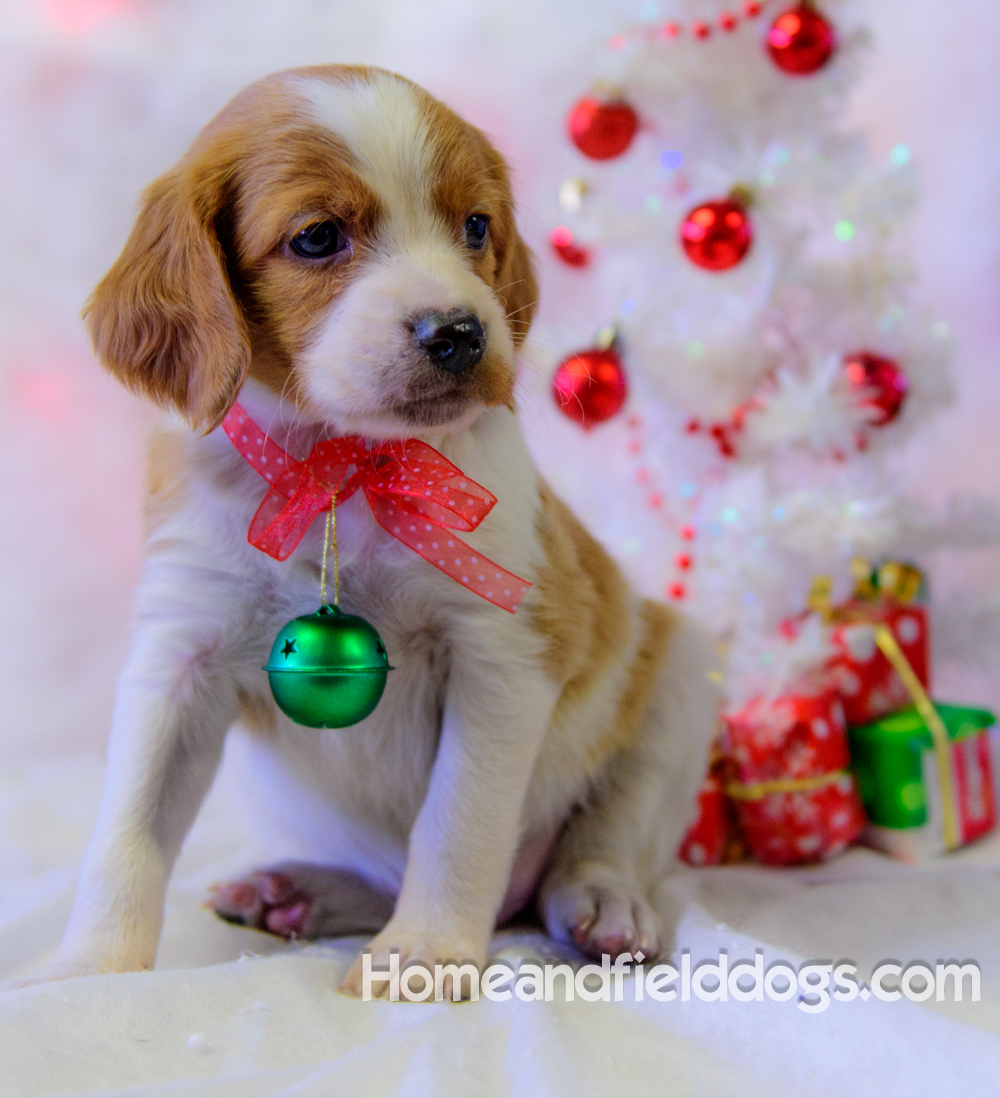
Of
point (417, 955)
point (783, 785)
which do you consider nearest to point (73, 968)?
point (417, 955)

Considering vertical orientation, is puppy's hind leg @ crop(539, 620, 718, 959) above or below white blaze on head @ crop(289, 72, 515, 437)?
below

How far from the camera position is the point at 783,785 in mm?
2594

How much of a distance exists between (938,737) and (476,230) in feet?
5.37

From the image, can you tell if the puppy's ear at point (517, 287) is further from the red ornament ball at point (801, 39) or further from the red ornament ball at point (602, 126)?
the red ornament ball at point (801, 39)

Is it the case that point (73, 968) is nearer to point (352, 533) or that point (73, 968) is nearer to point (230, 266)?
point (352, 533)

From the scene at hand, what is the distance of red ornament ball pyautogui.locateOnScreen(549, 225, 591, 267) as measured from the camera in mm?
2974

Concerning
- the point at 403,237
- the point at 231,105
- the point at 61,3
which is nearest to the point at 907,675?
the point at 403,237

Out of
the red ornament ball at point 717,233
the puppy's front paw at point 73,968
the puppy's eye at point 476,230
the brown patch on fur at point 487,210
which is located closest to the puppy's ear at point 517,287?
the brown patch on fur at point 487,210

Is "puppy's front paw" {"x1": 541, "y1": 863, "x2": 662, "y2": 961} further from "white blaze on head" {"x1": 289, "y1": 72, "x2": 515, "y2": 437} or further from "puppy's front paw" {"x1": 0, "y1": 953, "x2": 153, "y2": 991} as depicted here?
"white blaze on head" {"x1": 289, "y1": 72, "x2": 515, "y2": 437}

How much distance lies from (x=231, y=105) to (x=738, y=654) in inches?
65.3

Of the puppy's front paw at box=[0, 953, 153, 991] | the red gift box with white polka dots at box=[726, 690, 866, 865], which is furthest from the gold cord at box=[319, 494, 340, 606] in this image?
the red gift box with white polka dots at box=[726, 690, 866, 865]

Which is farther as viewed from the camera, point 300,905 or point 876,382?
point 876,382

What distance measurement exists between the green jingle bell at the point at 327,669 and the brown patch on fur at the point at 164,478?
312 mm

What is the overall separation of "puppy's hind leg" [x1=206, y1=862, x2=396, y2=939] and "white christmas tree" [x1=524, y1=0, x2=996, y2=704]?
3.47ft
